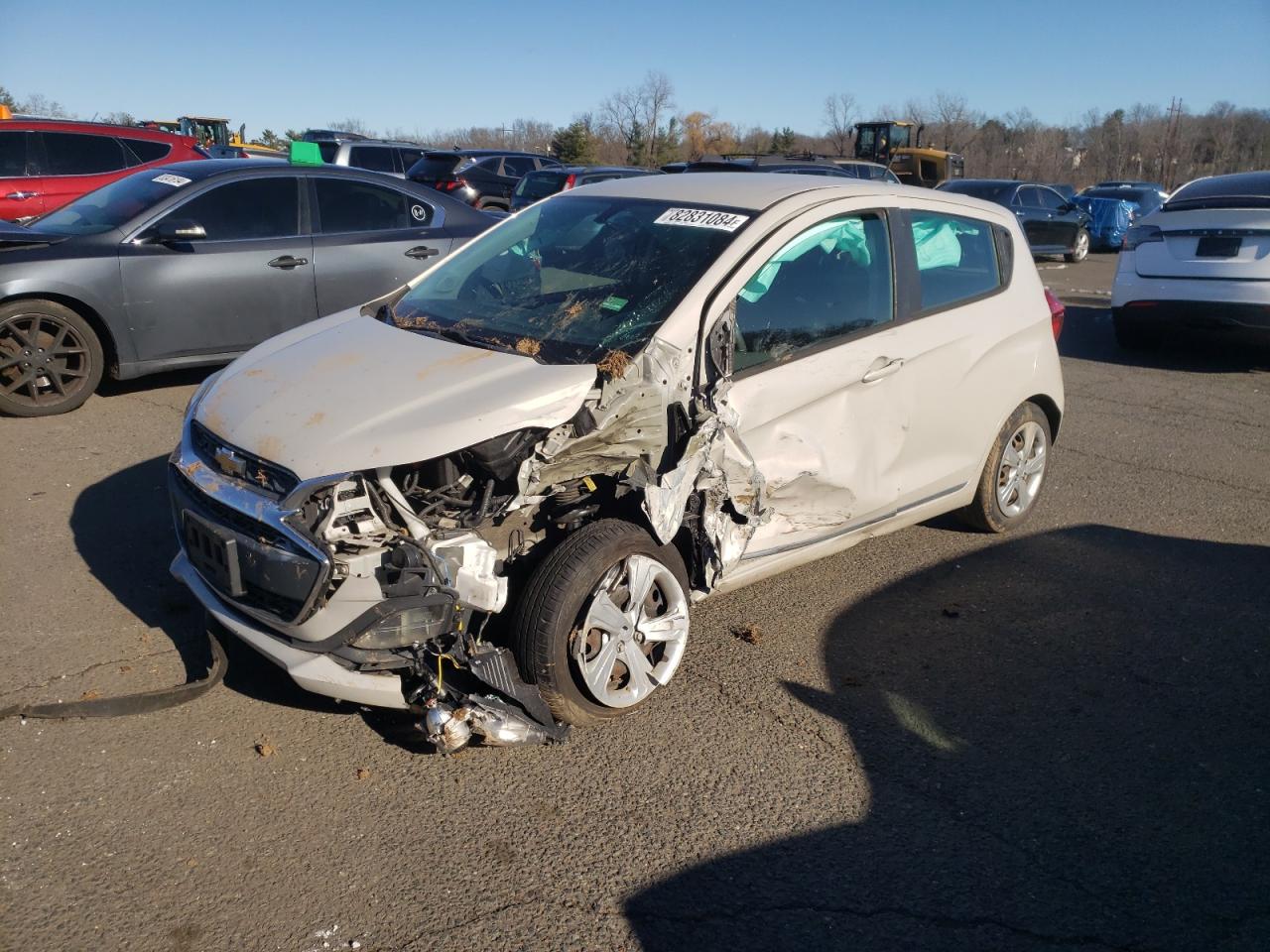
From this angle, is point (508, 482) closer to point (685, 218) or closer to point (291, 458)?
point (291, 458)

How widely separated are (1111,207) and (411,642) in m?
23.9

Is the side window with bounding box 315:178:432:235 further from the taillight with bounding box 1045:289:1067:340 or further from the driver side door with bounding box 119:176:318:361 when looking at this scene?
the taillight with bounding box 1045:289:1067:340

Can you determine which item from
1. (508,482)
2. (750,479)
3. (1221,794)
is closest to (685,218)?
(750,479)

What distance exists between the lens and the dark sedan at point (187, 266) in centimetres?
666

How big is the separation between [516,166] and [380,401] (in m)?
18.8

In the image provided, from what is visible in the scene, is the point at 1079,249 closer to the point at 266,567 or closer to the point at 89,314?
the point at 89,314

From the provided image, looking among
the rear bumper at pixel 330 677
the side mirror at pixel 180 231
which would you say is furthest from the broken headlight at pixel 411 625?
the side mirror at pixel 180 231

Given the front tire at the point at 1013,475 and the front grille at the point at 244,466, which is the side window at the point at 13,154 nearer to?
the front grille at the point at 244,466

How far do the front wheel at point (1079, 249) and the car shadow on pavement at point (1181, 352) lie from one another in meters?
8.80

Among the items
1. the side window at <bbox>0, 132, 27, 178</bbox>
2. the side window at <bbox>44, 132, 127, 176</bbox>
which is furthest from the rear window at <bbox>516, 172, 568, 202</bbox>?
the side window at <bbox>0, 132, 27, 178</bbox>

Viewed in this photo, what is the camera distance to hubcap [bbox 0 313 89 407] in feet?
21.6

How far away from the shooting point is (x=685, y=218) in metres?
4.27

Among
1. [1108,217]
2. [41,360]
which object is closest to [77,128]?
[41,360]

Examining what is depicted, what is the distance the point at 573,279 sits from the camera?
4.27m
